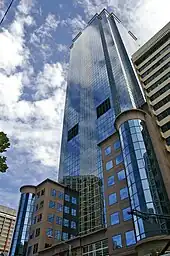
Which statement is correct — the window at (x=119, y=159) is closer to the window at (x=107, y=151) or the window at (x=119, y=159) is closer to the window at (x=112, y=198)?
the window at (x=107, y=151)

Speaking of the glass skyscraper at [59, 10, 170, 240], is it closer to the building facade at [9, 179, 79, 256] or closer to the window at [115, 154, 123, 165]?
the window at [115, 154, 123, 165]

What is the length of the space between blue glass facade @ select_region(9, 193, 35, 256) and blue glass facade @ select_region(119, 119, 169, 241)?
33.7 meters

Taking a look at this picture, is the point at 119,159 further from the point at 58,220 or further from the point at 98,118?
the point at 98,118

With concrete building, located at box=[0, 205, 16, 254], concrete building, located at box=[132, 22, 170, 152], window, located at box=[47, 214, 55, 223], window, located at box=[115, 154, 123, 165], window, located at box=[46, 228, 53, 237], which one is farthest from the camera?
concrete building, located at box=[0, 205, 16, 254]

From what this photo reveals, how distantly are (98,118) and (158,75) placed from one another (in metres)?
30.0

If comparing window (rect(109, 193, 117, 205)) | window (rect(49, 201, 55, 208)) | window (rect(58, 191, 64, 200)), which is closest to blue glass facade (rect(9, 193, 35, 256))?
window (rect(49, 201, 55, 208))

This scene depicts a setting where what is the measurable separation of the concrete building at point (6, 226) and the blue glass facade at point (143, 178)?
105 metres

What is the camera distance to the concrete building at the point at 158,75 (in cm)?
5434

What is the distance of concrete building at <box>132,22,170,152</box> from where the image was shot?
54.3 m

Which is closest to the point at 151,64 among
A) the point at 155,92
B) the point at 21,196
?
the point at 155,92

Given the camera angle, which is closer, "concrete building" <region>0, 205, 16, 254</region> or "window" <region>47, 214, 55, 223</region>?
"window" <region>47, 214, 55, 223</region>

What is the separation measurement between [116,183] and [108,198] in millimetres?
3259

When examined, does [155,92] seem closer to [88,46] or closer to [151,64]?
[151,64]

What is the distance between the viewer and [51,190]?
64.5m
